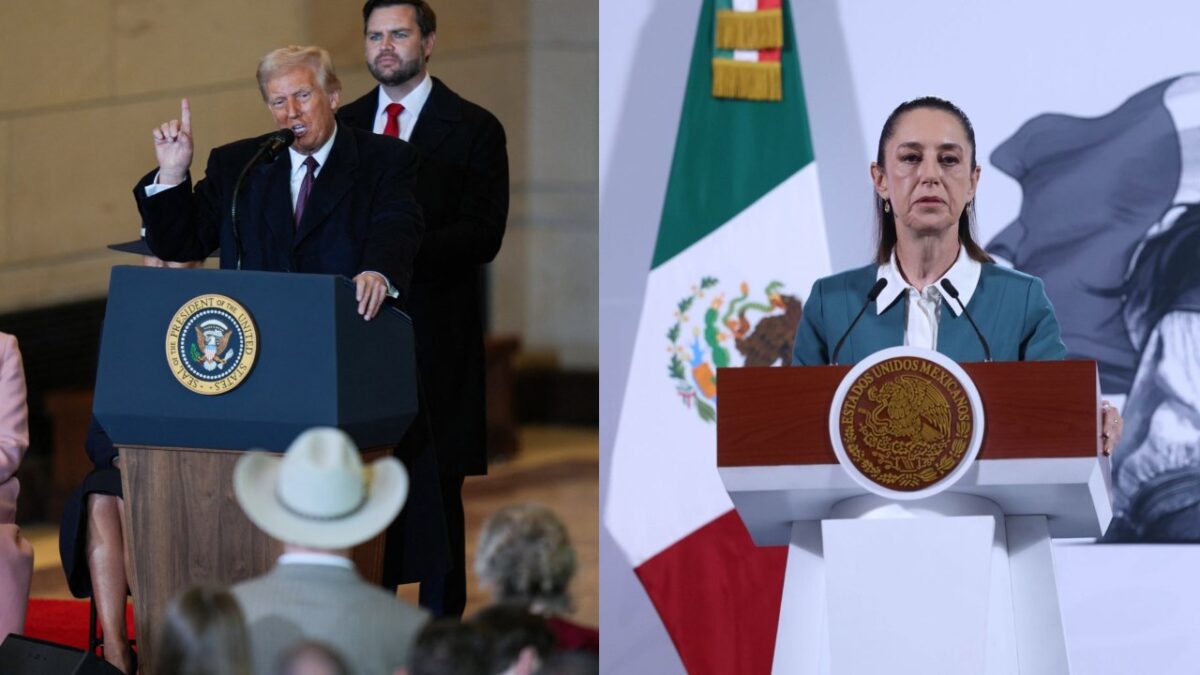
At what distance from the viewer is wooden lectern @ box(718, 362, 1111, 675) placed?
319 cm

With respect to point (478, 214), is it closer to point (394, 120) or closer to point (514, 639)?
point (394, 120)

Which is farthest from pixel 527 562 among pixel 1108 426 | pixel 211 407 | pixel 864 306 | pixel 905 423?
pixel 864 306

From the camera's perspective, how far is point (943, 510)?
3293 millimetres

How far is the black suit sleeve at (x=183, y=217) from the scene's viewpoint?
422 cm

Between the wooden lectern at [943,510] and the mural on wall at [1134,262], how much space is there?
1462 mm

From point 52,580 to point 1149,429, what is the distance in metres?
4.78

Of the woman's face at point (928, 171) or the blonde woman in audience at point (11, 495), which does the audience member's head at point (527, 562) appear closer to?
the woman's face at point (928, 171)

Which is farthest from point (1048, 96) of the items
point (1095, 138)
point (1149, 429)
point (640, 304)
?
point (640, 304)

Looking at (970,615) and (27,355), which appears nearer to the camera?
(970,615)

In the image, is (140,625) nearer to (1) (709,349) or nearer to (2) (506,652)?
(2) (506,652)

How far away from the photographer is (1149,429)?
189 inches

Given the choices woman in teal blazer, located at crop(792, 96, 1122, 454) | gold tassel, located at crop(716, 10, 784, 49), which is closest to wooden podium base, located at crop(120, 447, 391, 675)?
woman in teal blazer, located at crop(792, 96, 1122, 454)

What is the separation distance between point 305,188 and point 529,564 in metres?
1.72

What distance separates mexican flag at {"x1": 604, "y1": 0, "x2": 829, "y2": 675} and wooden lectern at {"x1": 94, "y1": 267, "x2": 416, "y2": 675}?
1.51 m
